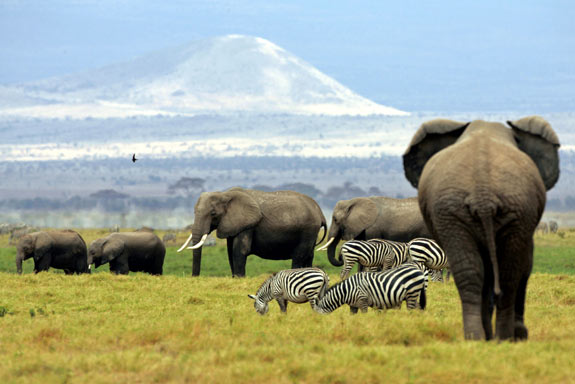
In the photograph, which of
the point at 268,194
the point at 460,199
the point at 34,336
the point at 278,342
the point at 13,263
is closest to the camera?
the point at 460,199

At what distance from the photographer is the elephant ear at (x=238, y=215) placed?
24.9 metres

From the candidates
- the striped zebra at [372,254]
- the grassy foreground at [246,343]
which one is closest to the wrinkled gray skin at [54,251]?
the grassy foreground at [246,343]

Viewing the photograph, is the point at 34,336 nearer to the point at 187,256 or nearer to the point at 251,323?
the point at 251,323

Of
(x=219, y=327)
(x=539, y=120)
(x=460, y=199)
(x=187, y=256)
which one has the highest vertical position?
(x=539, y=120)

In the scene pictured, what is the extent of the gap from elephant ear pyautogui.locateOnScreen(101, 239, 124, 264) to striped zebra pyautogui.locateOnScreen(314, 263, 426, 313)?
1787 centimetres

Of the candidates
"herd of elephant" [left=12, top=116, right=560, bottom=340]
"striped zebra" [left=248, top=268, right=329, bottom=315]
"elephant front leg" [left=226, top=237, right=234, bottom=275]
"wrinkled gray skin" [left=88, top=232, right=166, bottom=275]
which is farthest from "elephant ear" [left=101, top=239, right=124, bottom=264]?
"herd of elephant" [left=12, top=116, right=560, bottom=340]

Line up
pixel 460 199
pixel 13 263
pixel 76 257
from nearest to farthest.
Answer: pixel 460 199, pixel 76 257, pixel 13 263

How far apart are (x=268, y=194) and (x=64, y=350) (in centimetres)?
1580

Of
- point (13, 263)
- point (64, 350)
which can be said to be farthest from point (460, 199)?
point (13, 263)

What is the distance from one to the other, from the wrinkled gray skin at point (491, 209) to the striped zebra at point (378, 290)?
10.7 ft

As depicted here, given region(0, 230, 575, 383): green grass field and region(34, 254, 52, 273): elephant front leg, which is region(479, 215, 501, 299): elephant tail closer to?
region(0, 230, 575, 383): green grass field

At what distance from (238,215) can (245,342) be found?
1433cm

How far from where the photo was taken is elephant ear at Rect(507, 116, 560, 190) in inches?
392

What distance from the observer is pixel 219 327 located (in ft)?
40.0
